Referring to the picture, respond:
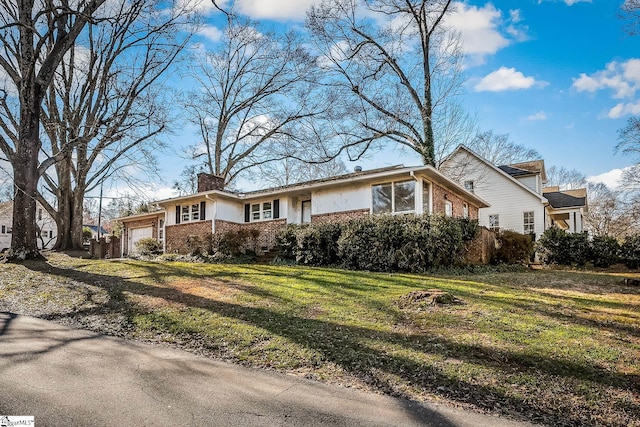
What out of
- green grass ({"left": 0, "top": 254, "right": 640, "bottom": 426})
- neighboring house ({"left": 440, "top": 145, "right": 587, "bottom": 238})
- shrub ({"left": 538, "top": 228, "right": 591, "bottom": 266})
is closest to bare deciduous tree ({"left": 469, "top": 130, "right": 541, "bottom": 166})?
neighboring house ({"left": 440, "top": 145, "right": 587, "bottom": 238})

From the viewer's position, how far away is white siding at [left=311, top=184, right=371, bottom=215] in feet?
53.9

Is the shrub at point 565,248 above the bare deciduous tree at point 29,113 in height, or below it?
below

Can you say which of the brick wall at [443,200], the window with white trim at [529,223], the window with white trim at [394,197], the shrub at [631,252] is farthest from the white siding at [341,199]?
the window with white trim at [529,223]

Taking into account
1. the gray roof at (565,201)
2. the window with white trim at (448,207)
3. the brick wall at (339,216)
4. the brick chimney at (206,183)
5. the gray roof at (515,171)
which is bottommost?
the brick wall at (339,216)

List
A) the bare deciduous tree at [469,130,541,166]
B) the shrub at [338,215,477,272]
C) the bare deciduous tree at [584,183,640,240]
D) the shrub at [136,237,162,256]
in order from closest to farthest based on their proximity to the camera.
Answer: the shrub at [338,215,477,272] < the shrub at [136,237,162,256] < the bare deciduous tree at [584,183,640,240] < the bare deciduous tree at [469,130,541,166]

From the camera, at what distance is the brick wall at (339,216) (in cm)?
1627

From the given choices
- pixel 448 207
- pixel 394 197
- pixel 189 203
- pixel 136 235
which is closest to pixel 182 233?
pixel 189 203

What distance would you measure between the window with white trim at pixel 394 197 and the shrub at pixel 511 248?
4.11 m

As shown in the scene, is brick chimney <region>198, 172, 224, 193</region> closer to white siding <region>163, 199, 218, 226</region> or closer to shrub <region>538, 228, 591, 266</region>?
white siding <region>163, 199, 218, 226</region>

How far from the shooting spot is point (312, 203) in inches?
711

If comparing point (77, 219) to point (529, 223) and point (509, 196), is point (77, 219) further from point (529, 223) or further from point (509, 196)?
point (529, 223)

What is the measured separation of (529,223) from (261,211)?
50.6 feet

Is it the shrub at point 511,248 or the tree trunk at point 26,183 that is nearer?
the tree trunk at point 26,183

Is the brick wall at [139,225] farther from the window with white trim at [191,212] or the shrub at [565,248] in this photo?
the shrub at [565,248]
